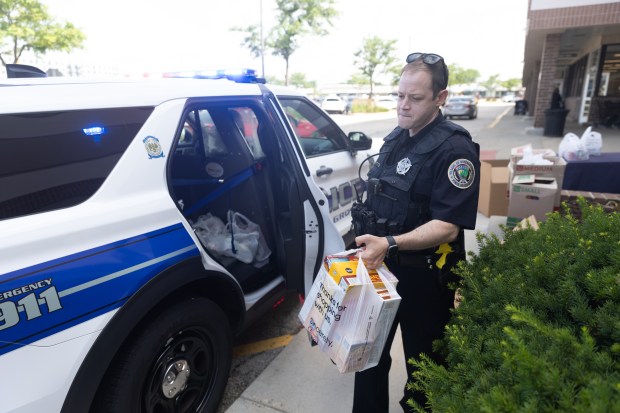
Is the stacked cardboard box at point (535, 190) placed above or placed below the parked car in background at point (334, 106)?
below

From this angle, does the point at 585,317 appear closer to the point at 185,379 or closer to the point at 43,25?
the point at 185,379

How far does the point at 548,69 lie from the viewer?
12094 mm

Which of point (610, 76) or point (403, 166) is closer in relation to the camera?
point (403, 166)

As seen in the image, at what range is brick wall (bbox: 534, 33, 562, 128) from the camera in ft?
39.2

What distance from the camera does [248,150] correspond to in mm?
2793

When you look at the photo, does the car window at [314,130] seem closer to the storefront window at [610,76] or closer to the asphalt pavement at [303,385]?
the asphalt pavement at [303,385]

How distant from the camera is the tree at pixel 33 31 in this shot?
545 inches

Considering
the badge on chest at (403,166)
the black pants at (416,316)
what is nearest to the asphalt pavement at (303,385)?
the black pants at (416,316)

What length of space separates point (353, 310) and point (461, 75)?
A: 82.0 m

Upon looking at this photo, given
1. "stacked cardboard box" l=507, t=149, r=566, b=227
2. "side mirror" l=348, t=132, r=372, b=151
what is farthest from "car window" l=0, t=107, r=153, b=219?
"stacked cardboard box" l=507, t=149, r=566, b=227

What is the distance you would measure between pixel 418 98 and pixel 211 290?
1330 millimetres

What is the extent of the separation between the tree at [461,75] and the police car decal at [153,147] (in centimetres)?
6242

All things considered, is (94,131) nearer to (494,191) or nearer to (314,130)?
(314,130)

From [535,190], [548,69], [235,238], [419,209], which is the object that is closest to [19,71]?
[235,238]
